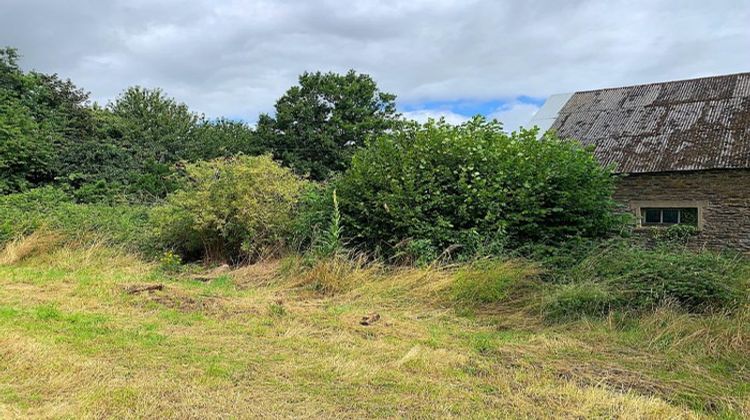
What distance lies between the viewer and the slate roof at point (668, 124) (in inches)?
524

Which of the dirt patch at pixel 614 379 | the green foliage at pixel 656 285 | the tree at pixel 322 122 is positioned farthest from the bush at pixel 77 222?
the tree at pixel 322 122

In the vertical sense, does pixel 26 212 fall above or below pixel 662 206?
above

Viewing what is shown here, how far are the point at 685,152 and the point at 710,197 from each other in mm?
1345

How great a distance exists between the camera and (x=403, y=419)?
10.2 feet

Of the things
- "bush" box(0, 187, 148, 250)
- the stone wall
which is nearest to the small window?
the stone wall

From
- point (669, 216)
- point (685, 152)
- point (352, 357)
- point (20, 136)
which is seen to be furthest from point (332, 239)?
point (20, 136)

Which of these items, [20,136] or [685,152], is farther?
[20,136]

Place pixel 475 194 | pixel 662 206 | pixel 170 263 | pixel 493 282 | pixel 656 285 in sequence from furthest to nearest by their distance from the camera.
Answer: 1. pixel 662 206
2. pixel 170 263
3. pixel 475 194
4. pixel 493 282
5. pixel 656 285

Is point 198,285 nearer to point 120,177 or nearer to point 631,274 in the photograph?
point 631,274

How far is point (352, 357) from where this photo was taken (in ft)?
14.3

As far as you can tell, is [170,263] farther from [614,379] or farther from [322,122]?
[322,122]

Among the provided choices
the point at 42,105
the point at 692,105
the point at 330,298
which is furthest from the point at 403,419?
the point at 42,105

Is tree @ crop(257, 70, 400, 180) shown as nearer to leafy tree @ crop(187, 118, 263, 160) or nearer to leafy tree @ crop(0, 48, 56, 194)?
leafy tree @ crop(187, 118, 263, 160)

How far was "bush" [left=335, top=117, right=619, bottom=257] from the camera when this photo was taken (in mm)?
8055
